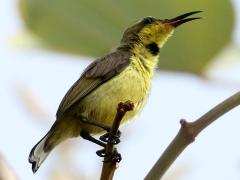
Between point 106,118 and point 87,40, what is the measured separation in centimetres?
93

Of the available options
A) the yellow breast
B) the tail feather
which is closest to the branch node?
the tail feather

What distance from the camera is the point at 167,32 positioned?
109 inches

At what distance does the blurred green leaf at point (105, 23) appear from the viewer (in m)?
1.32

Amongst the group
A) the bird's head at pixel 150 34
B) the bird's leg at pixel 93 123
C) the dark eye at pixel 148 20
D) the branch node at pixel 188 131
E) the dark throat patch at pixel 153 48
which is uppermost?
the dark eye at pixel 148 20

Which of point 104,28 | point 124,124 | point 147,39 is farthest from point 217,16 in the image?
point 147,39

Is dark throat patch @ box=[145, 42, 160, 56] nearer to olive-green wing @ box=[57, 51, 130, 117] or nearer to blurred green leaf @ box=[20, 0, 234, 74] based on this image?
olive-green wing @ box=[57, 51, 130, 117]

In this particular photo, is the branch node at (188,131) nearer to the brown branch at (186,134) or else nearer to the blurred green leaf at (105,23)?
the brown branch at (186,134)

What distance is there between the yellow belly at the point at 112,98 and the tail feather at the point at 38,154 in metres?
0.19

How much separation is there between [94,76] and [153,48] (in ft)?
1.37

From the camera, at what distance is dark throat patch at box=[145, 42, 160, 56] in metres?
2.76

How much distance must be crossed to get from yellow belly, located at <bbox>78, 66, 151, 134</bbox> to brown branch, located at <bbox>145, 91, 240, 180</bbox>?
129 centimetres

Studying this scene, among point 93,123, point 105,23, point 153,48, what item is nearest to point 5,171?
point 105,23

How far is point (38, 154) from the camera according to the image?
82.2 inches

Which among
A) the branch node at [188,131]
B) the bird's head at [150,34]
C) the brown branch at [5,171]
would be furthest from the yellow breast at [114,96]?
the branch node at [188,131]
